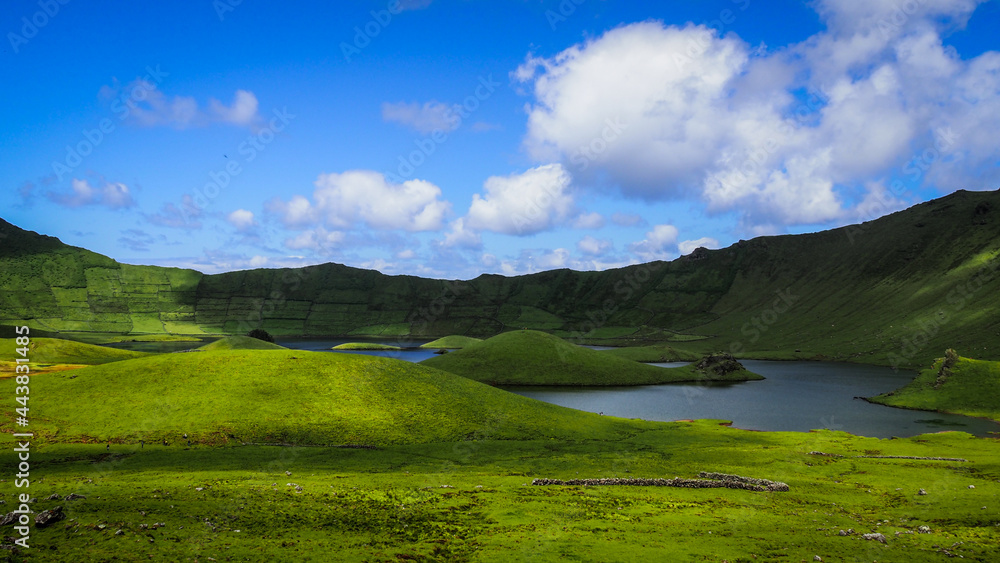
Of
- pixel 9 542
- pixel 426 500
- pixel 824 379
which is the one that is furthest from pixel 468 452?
pixel 824 379

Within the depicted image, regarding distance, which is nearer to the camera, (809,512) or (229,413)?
(809,512)

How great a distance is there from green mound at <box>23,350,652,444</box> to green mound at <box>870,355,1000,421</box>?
69091 millimetres

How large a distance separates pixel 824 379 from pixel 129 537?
172 metres

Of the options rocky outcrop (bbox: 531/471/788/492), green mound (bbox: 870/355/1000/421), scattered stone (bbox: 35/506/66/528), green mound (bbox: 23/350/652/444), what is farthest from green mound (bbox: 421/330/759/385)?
scattered stone (bbox: 35/506/66/528)

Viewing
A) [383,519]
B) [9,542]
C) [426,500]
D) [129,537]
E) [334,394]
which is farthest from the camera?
[334,394]

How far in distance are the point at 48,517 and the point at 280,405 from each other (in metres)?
36.6

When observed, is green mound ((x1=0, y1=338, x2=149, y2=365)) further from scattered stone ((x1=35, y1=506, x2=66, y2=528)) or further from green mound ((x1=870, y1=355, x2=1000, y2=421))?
green mound ((x1=870, y1=355, x2=1000, y2=421))

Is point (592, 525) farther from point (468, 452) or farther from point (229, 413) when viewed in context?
point (229, 413)

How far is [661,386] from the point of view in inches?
5605

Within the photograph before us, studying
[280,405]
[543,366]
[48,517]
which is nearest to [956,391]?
[543,366]

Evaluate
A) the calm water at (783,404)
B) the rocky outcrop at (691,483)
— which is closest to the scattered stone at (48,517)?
the rocky outcrop at (691,483)

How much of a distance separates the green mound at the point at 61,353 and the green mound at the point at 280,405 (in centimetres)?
7613

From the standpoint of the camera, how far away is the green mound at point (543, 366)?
144 m

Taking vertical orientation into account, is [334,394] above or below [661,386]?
above
